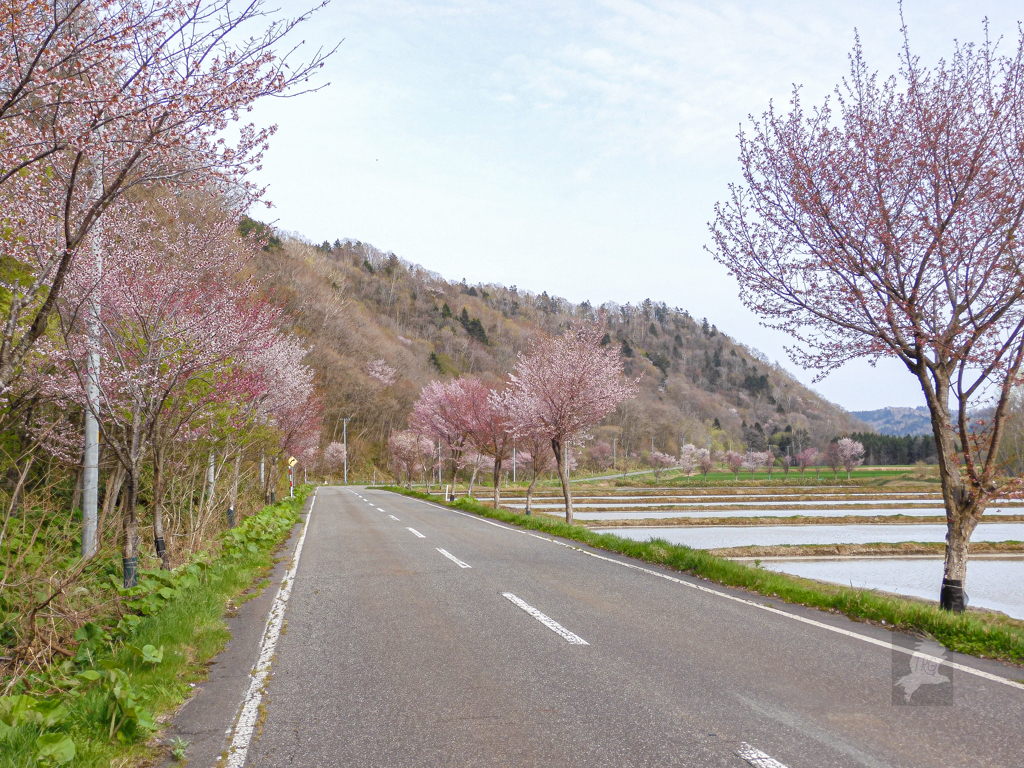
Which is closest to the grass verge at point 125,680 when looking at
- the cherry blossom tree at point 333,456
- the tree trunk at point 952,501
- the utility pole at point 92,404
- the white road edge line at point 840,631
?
the utility pole at point 92,404

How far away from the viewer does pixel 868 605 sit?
7.66 m

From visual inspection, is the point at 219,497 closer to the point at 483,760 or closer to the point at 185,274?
the point at 185,274

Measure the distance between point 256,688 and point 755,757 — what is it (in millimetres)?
3819

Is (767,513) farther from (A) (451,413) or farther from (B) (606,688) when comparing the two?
(B) (606,688)

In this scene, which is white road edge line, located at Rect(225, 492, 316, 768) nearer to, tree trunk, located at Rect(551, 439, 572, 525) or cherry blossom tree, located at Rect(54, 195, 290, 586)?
cherry blossom tree, located at Rect(54, 195, 290, 586)

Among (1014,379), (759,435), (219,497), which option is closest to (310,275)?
(219,497)

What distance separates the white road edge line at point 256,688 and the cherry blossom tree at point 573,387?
42.5 ft

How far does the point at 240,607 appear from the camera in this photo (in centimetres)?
844

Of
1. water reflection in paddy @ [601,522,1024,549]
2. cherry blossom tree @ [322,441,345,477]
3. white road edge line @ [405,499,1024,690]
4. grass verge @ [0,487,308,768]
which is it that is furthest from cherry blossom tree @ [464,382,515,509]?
cherry blossom tree @ [322,441,345,477]

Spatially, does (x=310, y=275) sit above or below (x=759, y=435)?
above

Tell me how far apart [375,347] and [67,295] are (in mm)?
75058

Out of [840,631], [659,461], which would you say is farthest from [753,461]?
[840,631]

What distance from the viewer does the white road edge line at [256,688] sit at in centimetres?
392

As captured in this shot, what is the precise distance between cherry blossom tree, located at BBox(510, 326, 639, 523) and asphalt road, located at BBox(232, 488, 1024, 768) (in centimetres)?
1233
